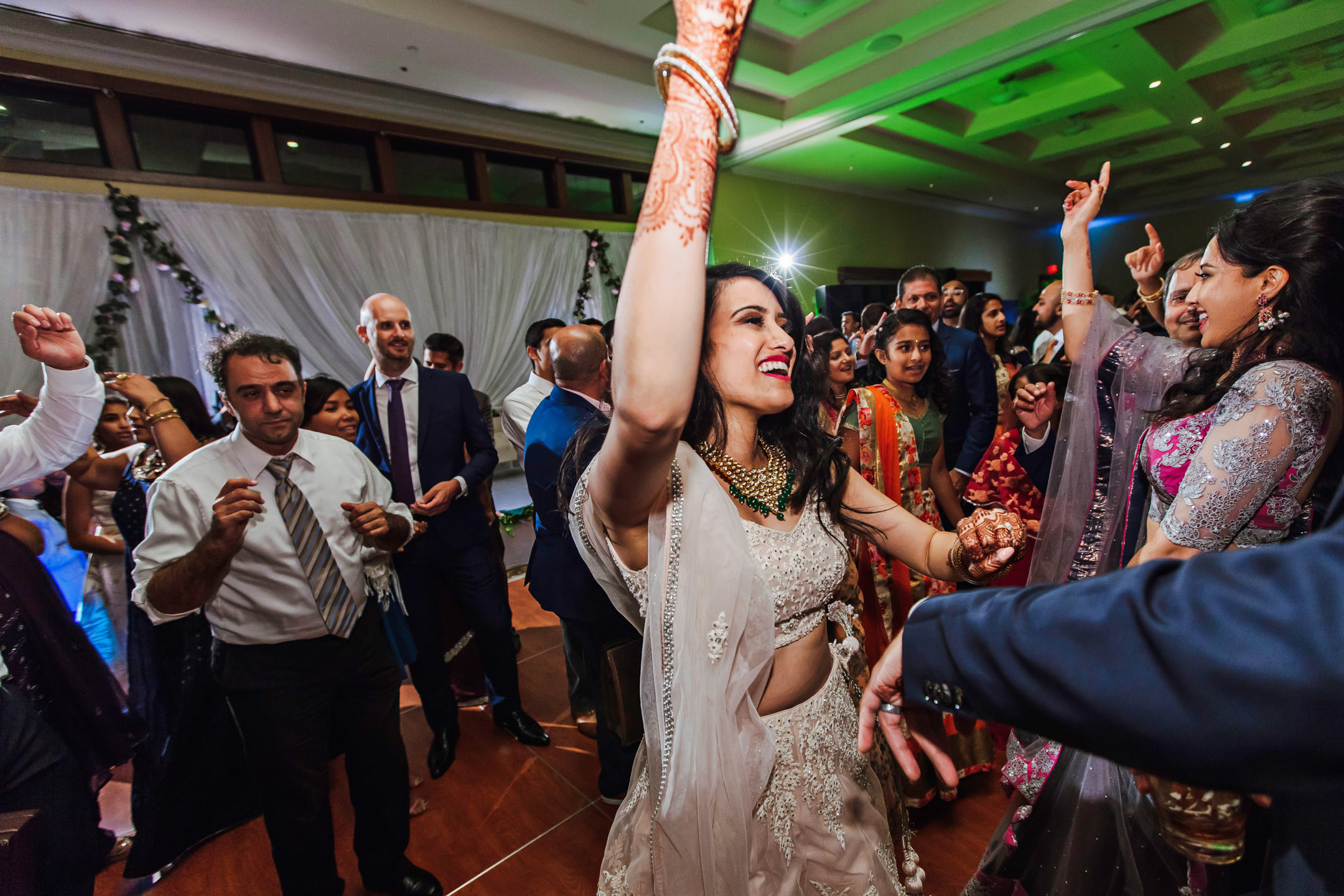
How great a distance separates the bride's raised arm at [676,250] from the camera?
0.62m

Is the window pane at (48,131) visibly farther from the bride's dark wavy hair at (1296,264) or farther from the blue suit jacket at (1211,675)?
the bride's dark wavy hair at (1296,264)

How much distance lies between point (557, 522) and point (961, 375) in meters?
2.53

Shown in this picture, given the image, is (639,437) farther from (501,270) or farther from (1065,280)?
(501,270)

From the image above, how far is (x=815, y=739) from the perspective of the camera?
41.4 inches

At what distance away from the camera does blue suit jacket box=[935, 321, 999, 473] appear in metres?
3.16

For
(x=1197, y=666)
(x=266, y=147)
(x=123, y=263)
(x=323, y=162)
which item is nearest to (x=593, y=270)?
(x=323, y=162)

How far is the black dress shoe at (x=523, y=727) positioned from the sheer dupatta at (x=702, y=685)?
5.38ft

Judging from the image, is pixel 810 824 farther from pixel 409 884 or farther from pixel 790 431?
pixel 409 884

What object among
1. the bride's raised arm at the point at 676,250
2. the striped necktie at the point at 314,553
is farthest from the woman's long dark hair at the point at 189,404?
the bride's raised arm at the point at 676,250

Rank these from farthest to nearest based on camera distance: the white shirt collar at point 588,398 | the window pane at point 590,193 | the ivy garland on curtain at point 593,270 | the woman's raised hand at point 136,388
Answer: the window pane at point 590,193, the ivy garland on curtain at point 593,270, the white shirt collar at point 588,398, the woman's raised hand at point 136,388

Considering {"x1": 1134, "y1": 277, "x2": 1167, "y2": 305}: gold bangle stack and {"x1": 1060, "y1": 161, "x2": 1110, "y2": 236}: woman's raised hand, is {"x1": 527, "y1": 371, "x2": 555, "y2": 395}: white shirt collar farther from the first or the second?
{"x1": 1134, "y1": 277, "x2": 1167, "y2": 305}: gold bangle stack

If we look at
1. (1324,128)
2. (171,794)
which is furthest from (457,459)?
(1324,128)

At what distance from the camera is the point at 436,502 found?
228 cm

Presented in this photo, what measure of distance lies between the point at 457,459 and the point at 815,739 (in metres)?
2.00
